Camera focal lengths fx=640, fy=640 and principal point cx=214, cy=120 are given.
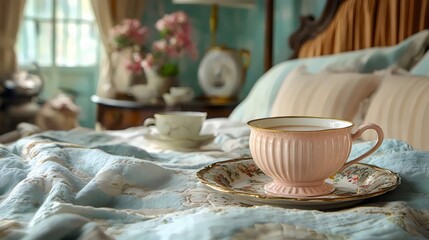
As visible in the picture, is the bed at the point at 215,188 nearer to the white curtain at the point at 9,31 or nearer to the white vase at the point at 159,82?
the white vase at the point at 159,82

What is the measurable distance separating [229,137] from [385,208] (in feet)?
2.81

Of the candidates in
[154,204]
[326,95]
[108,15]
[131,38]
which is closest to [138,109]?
[131,38]

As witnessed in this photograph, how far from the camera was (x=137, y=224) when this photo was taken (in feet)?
2.61

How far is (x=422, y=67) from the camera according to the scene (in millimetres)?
1839

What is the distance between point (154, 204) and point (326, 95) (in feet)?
3.13

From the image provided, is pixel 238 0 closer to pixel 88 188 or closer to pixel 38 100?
pixel 38 100

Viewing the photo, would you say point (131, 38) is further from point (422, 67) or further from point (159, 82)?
point (422, 67)

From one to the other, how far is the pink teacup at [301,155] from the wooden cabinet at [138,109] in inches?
77.6

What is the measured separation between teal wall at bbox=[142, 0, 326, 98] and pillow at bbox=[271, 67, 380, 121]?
139 cm

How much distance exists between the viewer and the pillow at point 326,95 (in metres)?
1.75

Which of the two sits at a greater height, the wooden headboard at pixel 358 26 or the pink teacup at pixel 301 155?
the wooden headboard at pixel 358 26

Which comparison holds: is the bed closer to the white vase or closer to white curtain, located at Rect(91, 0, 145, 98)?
the white vase

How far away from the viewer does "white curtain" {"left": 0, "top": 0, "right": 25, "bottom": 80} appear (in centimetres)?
352

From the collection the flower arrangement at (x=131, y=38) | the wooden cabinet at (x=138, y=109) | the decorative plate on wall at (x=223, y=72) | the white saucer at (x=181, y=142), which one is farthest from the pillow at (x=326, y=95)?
the flower arrangement at (x=131, y=38)
